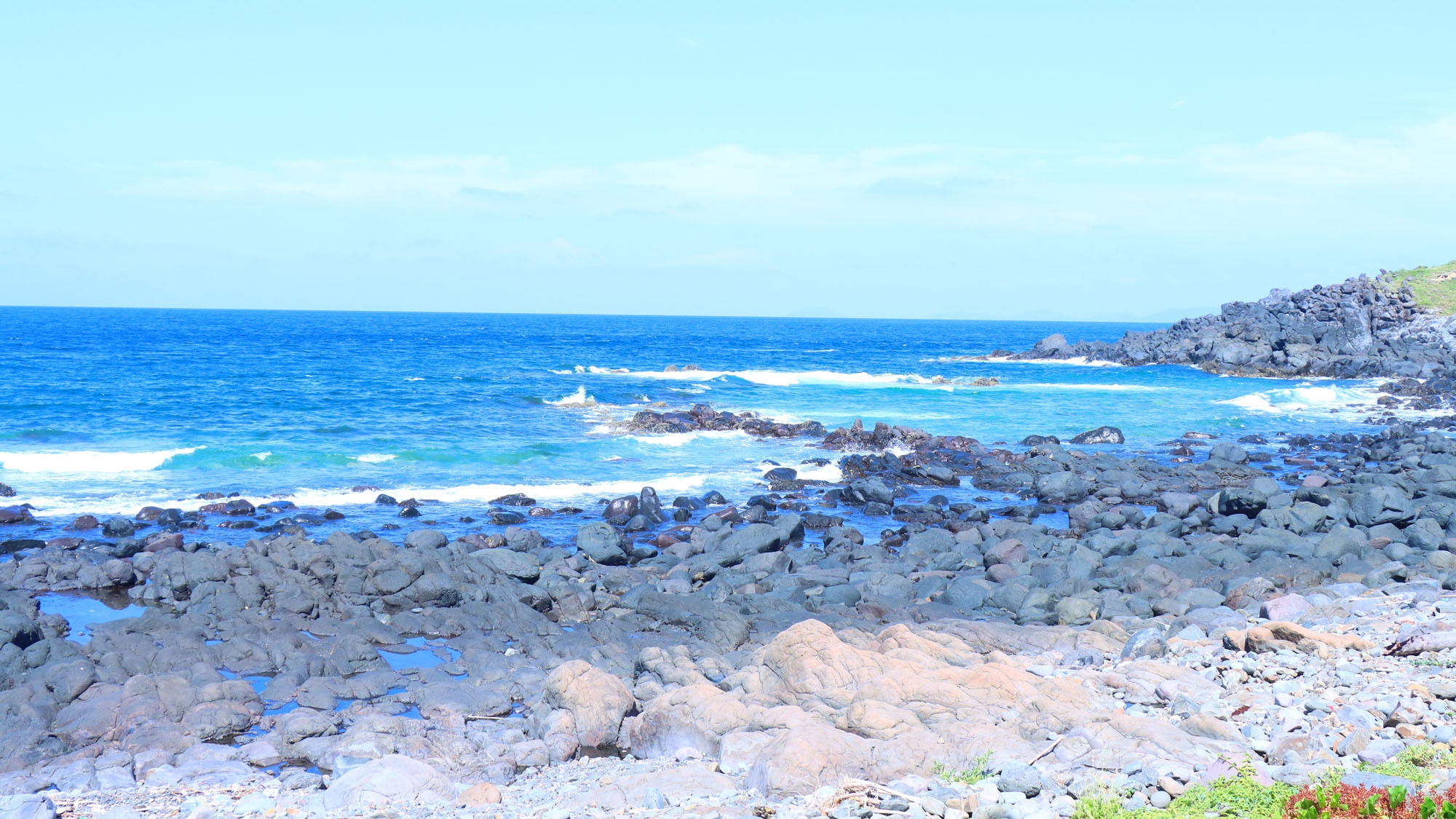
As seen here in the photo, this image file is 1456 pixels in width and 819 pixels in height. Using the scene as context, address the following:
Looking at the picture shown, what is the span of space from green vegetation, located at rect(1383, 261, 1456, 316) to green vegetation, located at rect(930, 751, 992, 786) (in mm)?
70747

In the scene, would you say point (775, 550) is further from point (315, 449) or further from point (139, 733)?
point (315, 449)

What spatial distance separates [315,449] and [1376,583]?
85.8ft

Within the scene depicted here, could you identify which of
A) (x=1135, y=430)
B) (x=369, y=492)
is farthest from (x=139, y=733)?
(x=1135, y=430)

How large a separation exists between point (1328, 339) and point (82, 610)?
→ 6819cm

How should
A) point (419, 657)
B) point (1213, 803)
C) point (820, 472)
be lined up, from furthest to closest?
point (820, 472), point (419, 657), point (1213, 803)

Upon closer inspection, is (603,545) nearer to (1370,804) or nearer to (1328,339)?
(1370,804)

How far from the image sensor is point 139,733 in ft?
31.2

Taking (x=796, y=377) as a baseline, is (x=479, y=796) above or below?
below

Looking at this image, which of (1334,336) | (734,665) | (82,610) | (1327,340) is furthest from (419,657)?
(1334,336)

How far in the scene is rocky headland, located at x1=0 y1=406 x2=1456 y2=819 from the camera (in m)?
7.68

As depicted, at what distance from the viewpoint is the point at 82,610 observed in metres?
14.3

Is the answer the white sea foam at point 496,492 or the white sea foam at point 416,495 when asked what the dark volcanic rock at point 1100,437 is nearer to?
the white sea foam at point 416,495

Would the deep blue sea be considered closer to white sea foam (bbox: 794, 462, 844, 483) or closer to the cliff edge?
white sea foam (bbox: 794, 462, 844, 483)

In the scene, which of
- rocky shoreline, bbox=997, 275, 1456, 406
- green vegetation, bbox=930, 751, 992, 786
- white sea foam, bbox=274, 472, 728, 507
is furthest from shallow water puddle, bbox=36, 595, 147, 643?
rocky shoreline, bbox=997, 275, 1456, 406
